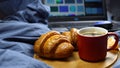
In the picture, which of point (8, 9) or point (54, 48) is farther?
point (8, 9)

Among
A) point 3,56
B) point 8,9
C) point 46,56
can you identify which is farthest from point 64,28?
point 3,56

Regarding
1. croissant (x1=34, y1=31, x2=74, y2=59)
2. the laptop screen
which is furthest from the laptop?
croissant (x1=34, y1=31, x2=74, y2=59)

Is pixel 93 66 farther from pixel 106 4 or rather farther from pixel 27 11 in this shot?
pixel 106 4

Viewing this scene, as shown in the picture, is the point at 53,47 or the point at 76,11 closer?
the point at 53,47

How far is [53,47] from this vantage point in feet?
2.03

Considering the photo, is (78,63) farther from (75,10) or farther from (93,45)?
(75,10)

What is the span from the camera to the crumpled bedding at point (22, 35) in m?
0.52

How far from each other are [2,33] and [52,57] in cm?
18

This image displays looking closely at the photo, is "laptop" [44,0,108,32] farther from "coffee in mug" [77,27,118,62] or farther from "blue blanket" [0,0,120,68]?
"coffee in mug" [77,27,118,62]

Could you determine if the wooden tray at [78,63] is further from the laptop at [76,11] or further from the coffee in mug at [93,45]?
the laptop at [76,11]

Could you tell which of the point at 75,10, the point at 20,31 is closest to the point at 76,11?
the point at 75,10

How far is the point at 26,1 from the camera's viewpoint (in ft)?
3.05

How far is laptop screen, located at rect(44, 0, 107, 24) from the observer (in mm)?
1045

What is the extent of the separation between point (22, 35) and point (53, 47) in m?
0.13
